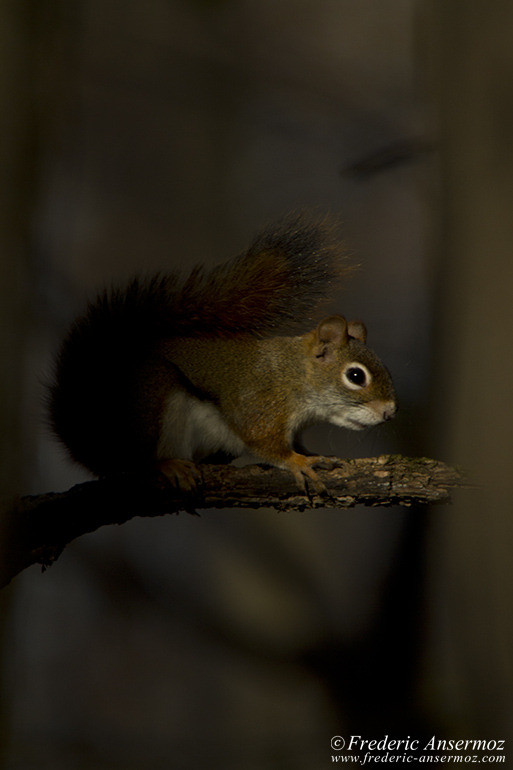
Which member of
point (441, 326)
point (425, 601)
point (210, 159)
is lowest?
point (425, 601)

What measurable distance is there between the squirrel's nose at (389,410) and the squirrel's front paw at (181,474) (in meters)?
0.29

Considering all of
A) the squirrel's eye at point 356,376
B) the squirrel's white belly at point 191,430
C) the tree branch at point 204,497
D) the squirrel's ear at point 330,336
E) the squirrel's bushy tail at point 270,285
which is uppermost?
the squirrel's bushy tail at point 270,285

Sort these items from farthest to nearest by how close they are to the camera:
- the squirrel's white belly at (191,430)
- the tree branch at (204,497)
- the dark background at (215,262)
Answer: the dark background at (215,262), the squirrel's white belly at (191,430), the tree branch at (204,497)

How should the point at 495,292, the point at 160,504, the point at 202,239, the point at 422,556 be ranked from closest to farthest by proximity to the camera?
the point at 495,292, the point at 160,504, the point at 422,556, the point at 202,239

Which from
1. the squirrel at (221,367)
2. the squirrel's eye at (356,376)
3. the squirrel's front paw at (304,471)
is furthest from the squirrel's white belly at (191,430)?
the squirrel's eye at (356,376)

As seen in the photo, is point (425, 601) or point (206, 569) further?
point (206, 569)

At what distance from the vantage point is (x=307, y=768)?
1.10 m

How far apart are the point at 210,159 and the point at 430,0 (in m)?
0.52

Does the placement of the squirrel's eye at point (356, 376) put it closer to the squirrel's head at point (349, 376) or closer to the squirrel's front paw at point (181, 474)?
the squirrel's head at point (349, 376)

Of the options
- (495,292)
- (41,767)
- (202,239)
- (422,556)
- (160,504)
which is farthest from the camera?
(202,239)

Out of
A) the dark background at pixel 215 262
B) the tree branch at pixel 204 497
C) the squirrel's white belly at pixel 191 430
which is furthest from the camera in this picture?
the dark background at pixel 215 262

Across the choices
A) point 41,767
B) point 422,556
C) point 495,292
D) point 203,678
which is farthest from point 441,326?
point 41,767

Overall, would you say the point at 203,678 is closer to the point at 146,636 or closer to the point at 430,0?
the point at 146,636

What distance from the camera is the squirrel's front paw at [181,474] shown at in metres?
0.90
